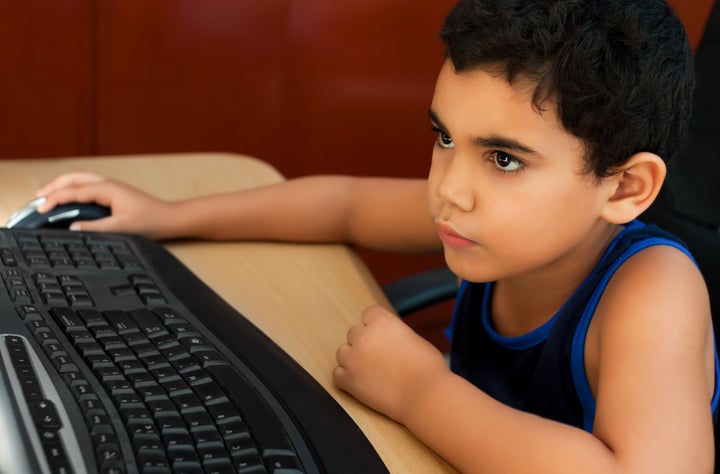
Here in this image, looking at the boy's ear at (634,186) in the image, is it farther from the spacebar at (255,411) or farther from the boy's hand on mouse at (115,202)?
the boy's hand on mouse at (115,202)

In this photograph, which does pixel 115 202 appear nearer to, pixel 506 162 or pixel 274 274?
pixel 274 274

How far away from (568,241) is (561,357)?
11cm

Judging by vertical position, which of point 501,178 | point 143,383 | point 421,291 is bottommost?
point 421,291

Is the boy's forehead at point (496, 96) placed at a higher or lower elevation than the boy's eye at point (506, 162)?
higher

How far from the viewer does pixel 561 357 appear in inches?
35.3

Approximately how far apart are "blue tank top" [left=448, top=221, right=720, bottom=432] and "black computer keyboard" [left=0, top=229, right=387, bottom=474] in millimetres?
251

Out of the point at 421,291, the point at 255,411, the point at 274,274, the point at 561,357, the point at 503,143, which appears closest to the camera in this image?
the point at 255,411

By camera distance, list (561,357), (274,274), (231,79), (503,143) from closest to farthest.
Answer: (503,143)
(561,357)
(274,274)
(231,79)

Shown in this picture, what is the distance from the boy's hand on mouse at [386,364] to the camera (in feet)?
2.52

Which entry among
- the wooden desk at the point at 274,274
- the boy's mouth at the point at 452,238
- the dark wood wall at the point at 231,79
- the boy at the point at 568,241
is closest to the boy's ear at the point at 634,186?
the boy at the point at 568,241

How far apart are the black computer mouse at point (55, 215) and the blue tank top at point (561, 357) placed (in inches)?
16.3

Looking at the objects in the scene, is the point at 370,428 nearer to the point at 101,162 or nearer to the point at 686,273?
the point at 686,273

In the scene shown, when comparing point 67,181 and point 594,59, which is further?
point 67,181

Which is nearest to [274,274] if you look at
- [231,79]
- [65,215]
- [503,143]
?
[65,215]
